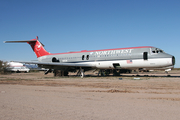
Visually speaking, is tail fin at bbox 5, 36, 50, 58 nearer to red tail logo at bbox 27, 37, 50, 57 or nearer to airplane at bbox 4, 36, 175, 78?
red tail logo at bbox 27, 37, 50, 57

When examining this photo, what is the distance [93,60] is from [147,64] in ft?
24.6

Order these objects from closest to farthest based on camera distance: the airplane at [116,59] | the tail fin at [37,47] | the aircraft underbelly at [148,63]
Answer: the aircraft underbelly at [148,63] → the airplane at [116,59] → the tail fin at [37,47]

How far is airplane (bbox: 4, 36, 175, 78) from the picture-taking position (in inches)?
830

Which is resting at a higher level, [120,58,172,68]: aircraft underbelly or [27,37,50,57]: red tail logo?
[27,37,50,57]: red tail logo

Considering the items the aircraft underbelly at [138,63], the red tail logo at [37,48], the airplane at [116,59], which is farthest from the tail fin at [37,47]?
the aircraft underbelly at [138,63]

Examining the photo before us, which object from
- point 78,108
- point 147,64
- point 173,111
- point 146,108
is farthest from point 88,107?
point 147,64

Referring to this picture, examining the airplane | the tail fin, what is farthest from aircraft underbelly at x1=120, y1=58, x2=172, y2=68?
the tail fin

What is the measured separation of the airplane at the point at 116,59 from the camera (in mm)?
21094

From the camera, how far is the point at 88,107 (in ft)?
19.5

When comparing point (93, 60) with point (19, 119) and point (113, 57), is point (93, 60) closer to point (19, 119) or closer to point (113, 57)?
point (113, 57)

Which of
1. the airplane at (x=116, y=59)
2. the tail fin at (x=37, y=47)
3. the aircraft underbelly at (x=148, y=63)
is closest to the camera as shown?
the aircraft underbelly at (x=148, y=63)

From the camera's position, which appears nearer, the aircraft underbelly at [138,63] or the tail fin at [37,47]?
the aircraft underbelly at [138,63]

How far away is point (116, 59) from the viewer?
77.2ft

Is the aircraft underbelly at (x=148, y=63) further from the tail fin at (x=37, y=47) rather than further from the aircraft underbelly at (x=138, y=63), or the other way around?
the tail fin at (x=37, y=47)
